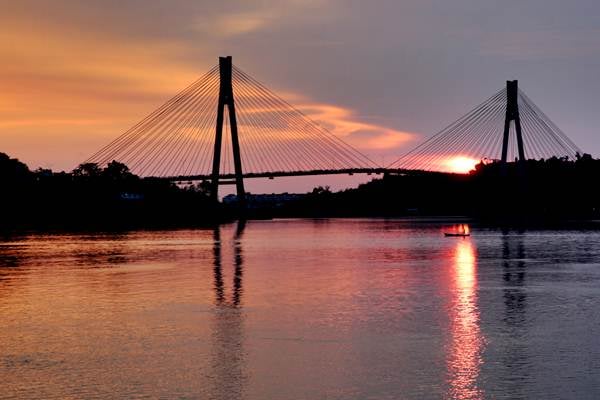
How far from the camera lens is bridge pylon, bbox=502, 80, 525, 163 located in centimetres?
10786

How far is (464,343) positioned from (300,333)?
13.8 feet

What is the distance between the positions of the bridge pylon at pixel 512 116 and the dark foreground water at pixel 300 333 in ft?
215

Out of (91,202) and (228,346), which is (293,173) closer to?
(91,202)

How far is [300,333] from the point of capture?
22.2 meters

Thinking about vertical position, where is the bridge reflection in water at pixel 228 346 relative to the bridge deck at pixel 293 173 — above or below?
below

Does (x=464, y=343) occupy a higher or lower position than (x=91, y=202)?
lower

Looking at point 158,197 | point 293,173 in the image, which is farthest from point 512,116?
point 158,197

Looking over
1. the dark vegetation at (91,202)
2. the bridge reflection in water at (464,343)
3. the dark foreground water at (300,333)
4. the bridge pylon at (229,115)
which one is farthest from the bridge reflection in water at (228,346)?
the dark vegetation at (91,202)

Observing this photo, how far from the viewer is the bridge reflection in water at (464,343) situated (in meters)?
15.9

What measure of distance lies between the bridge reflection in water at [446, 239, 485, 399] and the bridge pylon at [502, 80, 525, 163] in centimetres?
7348

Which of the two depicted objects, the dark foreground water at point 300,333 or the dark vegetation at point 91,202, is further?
the dark vegetation at point 91,202

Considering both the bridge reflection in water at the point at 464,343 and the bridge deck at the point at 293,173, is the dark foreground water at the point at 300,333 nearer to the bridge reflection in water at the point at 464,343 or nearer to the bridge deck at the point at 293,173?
the bridge reflection in water at the point at 464,343

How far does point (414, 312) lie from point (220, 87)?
263ft

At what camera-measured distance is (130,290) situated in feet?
108
